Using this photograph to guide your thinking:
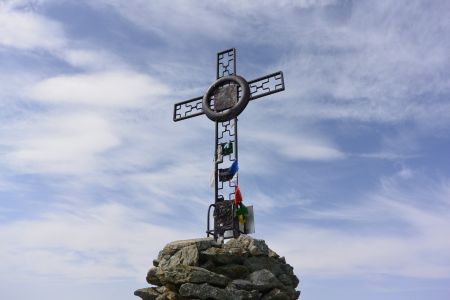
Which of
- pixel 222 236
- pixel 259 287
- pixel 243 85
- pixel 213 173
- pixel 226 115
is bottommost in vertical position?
A: pixel 259 287

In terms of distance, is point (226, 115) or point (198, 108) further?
point (198, 108)

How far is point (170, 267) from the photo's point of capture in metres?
11.6

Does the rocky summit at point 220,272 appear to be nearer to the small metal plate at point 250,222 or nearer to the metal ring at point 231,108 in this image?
the small metal plate at point 250,222

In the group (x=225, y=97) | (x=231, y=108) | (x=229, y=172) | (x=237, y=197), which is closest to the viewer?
(x=237, y=197)

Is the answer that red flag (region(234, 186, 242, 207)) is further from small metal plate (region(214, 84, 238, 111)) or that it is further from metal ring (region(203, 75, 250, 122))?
small metal plate (region(214, 84, 238, 111))

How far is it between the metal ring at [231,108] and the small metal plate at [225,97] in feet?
0.52

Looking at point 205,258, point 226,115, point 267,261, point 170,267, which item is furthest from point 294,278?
point 226,115

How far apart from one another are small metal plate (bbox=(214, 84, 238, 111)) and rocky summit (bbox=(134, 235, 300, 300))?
15.8 feet

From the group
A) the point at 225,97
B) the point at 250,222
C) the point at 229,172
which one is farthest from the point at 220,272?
the point at 225,97

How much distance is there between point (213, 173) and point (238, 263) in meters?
3.56

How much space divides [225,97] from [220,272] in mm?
6270

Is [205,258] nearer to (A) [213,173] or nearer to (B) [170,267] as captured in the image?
(B) [170,267]

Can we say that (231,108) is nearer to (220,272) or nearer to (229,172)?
(229,172)

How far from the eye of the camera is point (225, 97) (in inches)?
595
